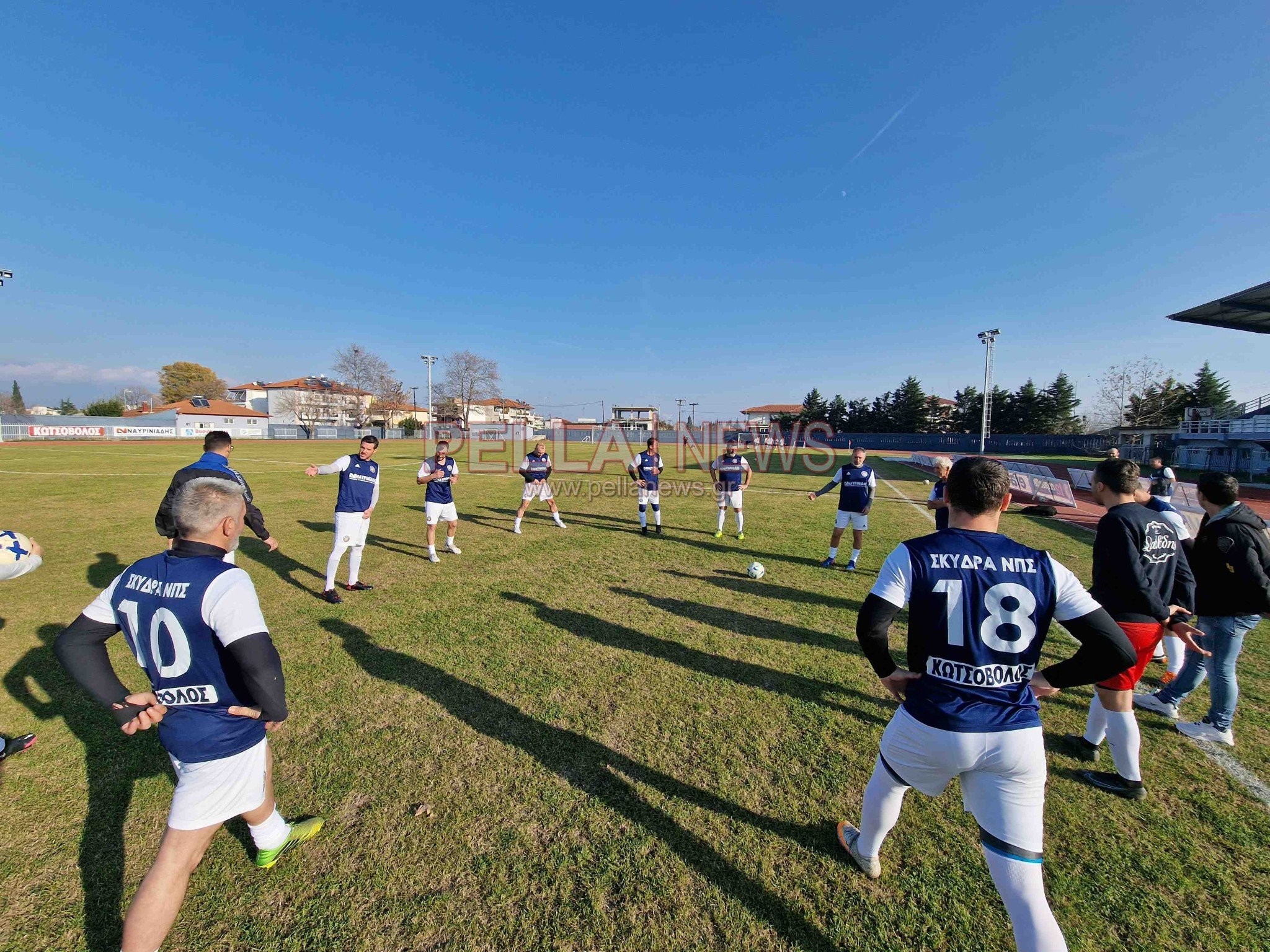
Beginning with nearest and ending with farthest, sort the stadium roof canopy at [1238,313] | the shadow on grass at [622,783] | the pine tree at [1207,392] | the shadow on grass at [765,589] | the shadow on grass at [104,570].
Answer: the shadow on grass at [622,783] < the shadow on grass at [765,589] < the shadow on grass at [104,570] < the stadium roof canopy at [1238,313] < the pine tree at [1207,392]

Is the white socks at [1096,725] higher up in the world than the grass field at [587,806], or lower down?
higher up

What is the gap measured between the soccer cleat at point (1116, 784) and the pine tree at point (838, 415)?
70.5m

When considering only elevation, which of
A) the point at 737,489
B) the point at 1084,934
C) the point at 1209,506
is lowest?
the point at 1084,934

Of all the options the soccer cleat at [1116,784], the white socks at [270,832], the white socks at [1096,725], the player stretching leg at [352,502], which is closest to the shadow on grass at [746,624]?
the white socks at [1096,725]

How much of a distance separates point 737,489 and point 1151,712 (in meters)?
6.80

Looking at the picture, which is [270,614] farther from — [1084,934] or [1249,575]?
[1249,575]

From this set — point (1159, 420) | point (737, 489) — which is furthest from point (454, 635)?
point (1159, 420)

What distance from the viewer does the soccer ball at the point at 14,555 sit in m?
3.28

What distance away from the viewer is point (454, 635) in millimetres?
5629

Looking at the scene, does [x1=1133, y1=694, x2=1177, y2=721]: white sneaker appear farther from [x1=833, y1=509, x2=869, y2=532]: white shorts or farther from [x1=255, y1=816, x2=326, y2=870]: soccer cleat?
[x1=255, y1=816, x2=326, y2=870]: soccer cleat

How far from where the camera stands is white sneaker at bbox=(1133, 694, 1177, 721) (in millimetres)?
4156

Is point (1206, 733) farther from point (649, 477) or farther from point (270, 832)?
point (649, 477)

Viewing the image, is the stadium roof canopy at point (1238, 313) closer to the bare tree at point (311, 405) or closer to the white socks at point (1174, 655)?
the white socks at point (1174, 655)

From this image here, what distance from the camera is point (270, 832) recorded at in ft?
8.48
